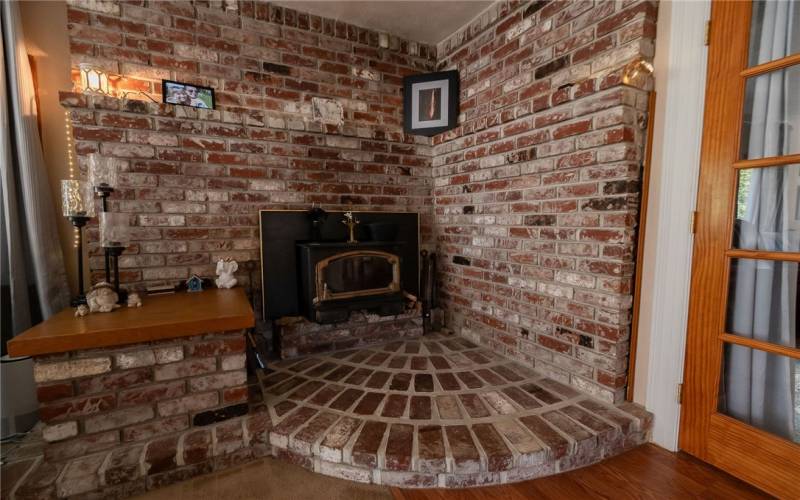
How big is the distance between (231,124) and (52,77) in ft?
2.95

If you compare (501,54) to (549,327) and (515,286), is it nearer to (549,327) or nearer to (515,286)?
(515,286)

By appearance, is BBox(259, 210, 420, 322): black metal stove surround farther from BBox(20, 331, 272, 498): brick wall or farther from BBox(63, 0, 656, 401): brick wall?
BBox(20, 331, 272, 498): brick wall

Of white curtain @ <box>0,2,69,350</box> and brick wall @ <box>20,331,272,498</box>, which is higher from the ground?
white curtain @ <box>0,2,69,350</box>

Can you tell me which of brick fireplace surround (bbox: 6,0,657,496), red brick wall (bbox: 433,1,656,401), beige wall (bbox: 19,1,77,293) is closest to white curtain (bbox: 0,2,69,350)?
beige wall (bbox: 19,1,77,293)

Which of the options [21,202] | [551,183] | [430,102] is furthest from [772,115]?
[21,202]

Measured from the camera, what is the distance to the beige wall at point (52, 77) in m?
1.79

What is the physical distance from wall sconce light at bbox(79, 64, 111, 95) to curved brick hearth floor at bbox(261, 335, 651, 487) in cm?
190

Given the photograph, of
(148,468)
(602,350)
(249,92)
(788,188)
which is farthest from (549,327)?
(249,92)

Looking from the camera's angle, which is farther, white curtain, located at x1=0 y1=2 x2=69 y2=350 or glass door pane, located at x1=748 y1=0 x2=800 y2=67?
white curtain, located at x1=0 y1=2 x2=69 y2=350

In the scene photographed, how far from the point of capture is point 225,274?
2074mm

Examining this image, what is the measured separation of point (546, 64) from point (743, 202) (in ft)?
3.82

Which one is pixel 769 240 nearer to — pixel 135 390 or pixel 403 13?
pixel 403 13

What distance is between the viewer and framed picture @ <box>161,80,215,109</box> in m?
2.03

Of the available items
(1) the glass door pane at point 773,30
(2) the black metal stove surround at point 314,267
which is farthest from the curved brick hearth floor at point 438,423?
(1) the glass door pane at point 773,30
